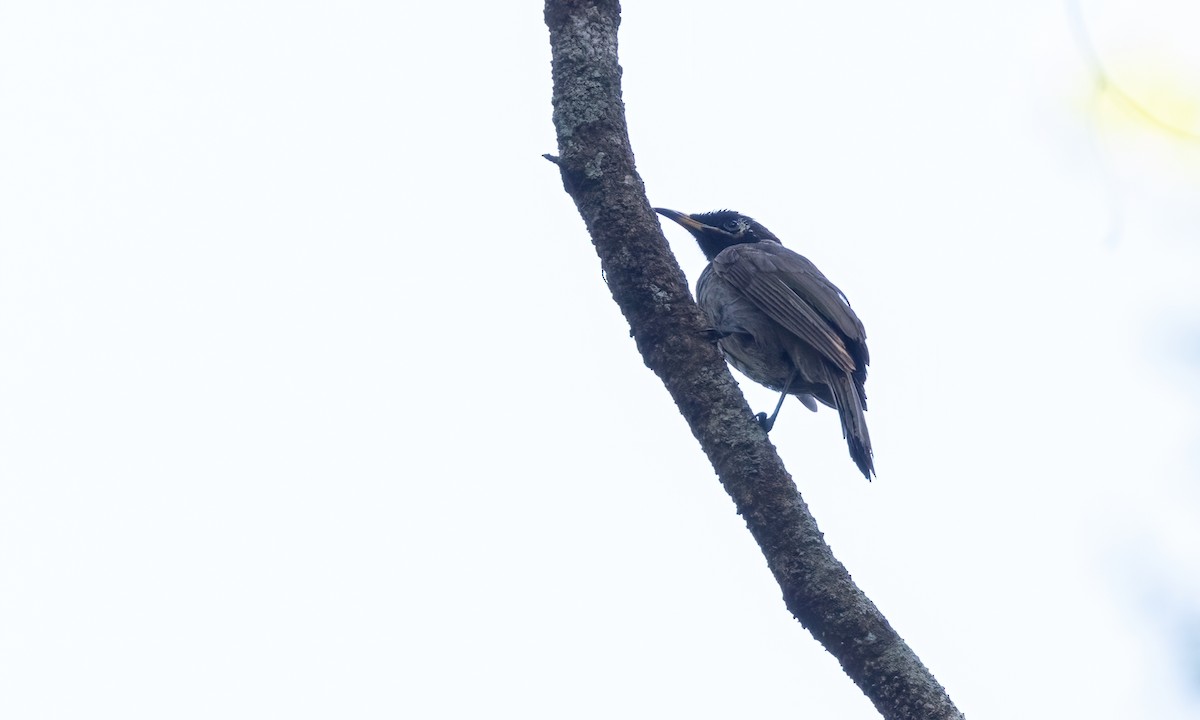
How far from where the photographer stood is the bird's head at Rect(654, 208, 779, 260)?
798 cm

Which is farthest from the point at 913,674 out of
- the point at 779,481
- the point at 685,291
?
the point at 685,291

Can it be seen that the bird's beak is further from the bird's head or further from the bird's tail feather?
the bird's tail feather

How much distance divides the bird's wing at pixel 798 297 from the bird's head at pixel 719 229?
0.76 metres

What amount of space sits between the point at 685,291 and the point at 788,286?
2.50m

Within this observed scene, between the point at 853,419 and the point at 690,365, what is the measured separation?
84.8 inches

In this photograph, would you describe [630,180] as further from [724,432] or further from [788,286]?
[788,286]

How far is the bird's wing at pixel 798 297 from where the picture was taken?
6523 millimetres

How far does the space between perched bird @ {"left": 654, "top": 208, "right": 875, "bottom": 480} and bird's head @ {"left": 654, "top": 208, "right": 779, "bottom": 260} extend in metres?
0.80

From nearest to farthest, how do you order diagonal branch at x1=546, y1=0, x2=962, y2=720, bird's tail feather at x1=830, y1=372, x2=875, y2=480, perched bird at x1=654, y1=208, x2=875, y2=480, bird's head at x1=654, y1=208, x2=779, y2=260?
diagonal branch at x1=546, y1=0, x2=962, y2=720 → bird's tail feather at x1=830, y1=372, x2=875, y2=480 → perched bird at x1=654, y1=208, x2=875, y2=480 → bird's head at x1=654, y1=208, x2=779, y2=260

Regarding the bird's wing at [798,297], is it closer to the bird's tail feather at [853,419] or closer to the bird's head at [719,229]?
the bird's tail feather at [853,419]

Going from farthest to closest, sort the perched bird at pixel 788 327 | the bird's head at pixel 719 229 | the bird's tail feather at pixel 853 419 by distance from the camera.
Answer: the bird's head at pixel 719 229 → the perched bird at pixel 788 327 → the bird's tail feather at pixel 853 419

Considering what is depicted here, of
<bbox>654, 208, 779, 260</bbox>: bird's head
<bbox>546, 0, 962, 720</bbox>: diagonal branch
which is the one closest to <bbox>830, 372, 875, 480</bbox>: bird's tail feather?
<bbox>654, 208, 779, 260</bbox>: bird's head

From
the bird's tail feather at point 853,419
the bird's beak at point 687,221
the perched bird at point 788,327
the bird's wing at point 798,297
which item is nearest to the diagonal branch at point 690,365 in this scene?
the bird's tail feather at point 853,419

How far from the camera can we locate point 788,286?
6.80 m
